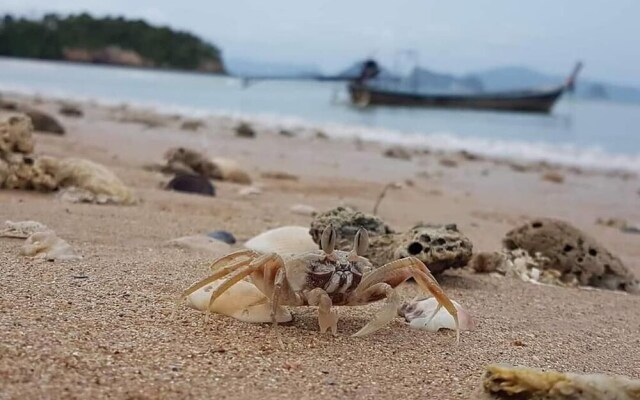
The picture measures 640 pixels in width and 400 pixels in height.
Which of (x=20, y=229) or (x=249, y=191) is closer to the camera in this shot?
(x=20, y=229)

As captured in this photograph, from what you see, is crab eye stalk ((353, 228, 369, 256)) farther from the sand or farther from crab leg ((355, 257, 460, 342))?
the sand

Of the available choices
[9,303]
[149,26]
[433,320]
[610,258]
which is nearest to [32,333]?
[9,303]

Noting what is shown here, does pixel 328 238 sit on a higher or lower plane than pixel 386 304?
higher

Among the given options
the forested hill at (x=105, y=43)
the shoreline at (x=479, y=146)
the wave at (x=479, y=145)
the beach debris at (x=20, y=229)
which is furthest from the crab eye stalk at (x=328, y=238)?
the forested hill at (x=105, y=43)

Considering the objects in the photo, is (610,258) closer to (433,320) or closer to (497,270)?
(497,270)

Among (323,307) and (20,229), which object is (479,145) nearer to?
(20,229)

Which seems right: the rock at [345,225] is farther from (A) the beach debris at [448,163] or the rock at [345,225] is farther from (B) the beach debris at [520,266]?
(A) the beach debris at [448,163]

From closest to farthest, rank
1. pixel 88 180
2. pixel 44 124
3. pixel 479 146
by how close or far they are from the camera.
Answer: pixel 88 180, pixel 44 124, pixel 479 146

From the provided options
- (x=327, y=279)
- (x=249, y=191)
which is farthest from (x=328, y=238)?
(x=249, y=191)
